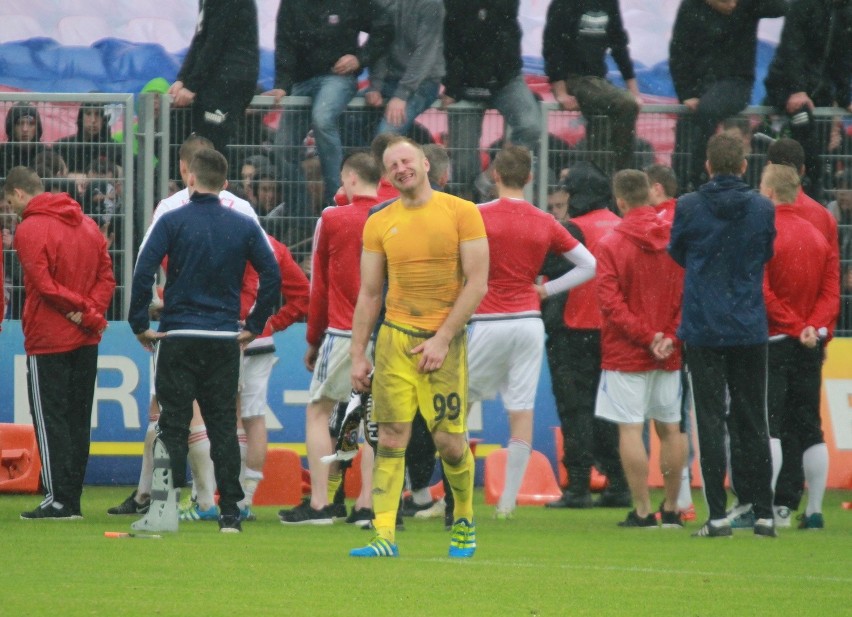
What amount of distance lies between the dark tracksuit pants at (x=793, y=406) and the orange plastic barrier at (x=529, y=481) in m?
2.36

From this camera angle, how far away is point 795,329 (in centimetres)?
1048

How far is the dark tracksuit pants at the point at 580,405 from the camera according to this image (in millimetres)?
12586

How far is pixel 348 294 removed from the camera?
10539mm

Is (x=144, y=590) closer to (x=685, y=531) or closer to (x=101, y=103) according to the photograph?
(x=685, y=531)

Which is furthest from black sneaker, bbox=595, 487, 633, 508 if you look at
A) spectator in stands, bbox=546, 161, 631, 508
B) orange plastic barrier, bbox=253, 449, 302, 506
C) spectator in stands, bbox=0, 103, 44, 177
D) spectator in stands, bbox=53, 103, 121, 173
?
spectator in stands, bbox=0, 103, 44, 177

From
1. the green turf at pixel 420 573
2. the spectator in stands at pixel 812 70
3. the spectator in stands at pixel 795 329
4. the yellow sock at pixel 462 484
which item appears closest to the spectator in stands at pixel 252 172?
the green turf at pixel 420 573

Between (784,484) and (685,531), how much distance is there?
2.67 ft

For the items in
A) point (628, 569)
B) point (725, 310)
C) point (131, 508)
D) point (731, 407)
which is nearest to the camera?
point (628, 569)

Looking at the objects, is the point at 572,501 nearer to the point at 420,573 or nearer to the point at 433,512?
the point at 433,512

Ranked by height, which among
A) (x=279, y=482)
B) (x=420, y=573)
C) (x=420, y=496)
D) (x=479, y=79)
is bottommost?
(x=279, y=482)

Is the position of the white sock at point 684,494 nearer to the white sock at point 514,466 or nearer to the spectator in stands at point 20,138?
the white sock at point 514,466

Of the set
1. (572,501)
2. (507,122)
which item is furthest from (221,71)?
(572,501)

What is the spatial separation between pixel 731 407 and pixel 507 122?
5092 mm

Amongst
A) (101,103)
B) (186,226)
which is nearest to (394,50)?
(101,103)
